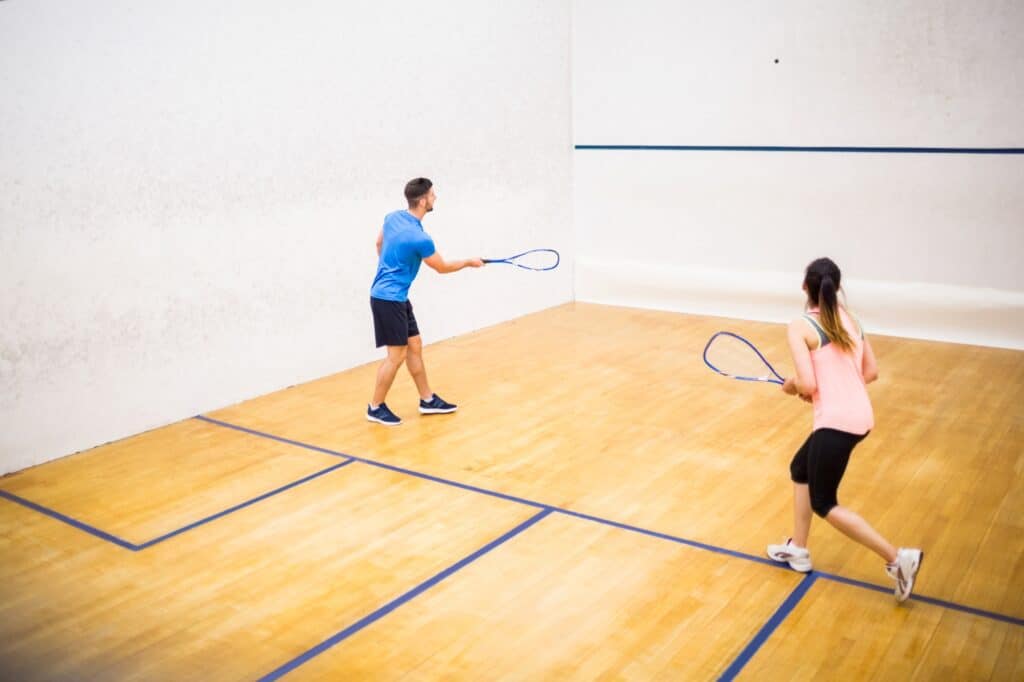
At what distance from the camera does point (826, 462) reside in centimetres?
274

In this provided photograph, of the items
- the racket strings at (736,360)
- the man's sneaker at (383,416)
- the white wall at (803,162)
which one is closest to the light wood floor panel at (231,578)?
the man's sneaker at (383,416)

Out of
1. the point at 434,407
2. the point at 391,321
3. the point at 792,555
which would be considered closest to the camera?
the point at 792,555

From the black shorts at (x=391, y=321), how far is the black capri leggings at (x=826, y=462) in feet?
6.96

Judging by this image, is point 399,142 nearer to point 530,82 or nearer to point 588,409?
point 530,82

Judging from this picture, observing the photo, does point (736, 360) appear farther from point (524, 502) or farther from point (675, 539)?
point (675, 539)

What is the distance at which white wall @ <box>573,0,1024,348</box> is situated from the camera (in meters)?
5.72

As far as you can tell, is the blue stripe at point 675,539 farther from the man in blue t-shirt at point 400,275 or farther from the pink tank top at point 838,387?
the man in blue t-shirt at point 400,275

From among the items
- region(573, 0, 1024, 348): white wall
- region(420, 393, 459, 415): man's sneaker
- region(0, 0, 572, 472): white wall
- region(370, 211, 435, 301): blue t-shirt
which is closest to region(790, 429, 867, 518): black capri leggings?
region(370, 211, 435, 301): blue t-shirt

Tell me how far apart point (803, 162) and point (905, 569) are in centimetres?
408

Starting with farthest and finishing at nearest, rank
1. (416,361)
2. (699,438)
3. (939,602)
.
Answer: (416,361) → (699,438) → (939,602)

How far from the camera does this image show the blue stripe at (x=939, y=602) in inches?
107

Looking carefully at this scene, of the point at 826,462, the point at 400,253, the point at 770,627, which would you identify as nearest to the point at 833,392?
the point at 826,462

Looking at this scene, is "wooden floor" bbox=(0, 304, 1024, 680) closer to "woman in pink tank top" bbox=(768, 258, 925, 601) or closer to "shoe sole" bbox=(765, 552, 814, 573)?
"shoe sole" bbox=(765, 552, 814, 573)

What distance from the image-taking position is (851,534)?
2770mm
